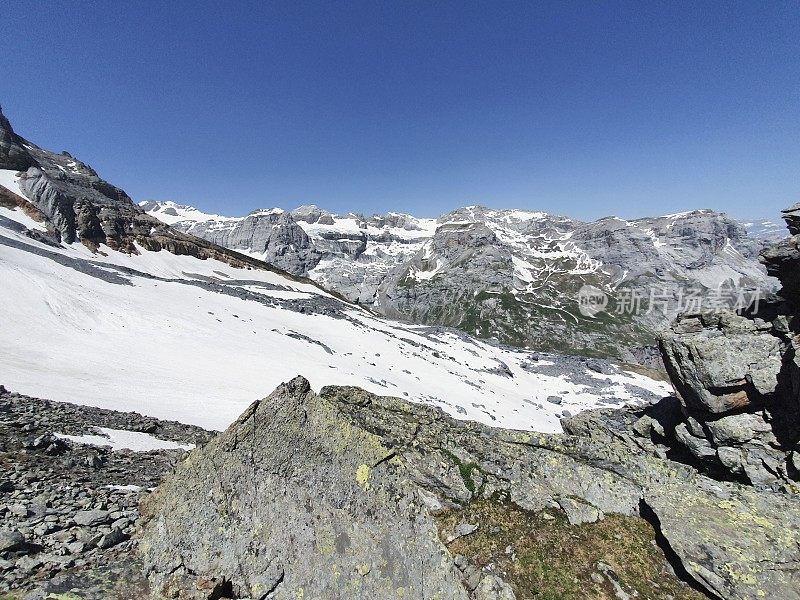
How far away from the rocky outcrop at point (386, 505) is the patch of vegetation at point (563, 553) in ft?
0.69

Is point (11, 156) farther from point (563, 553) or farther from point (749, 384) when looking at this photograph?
point (749, 384)

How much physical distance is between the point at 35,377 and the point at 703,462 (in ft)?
114

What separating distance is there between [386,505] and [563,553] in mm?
4237

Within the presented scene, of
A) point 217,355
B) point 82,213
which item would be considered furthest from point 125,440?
point 82,213

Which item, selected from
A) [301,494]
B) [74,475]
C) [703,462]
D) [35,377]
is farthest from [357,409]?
[35,377]

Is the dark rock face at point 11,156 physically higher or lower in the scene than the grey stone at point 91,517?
higher

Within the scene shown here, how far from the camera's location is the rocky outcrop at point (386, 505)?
8.73 m

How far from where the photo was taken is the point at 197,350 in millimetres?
37969

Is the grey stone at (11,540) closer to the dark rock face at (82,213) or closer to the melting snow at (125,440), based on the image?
the melting snow at (125,440)

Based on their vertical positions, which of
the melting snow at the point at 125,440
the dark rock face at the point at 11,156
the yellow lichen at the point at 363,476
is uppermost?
the dark rock face at the point at 11,156

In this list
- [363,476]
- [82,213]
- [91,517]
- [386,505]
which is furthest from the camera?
[82,213]

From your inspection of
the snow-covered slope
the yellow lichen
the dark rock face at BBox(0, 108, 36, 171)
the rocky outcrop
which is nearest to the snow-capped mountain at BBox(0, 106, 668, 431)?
the snow-covered slope

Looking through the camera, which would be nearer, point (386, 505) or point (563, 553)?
point (563, 553)

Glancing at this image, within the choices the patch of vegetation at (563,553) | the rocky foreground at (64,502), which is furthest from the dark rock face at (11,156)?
the patch of vegetation at (563,553)
